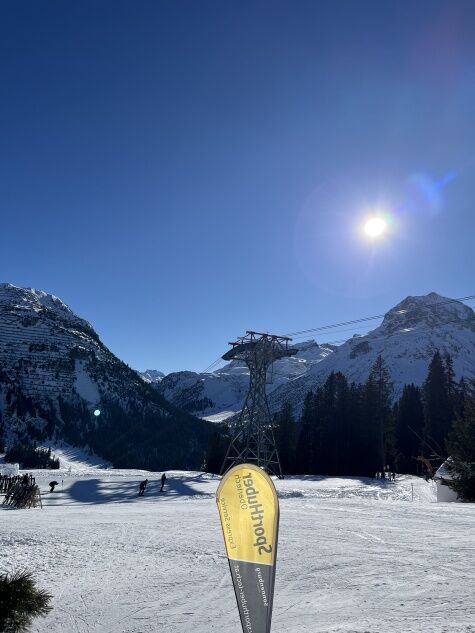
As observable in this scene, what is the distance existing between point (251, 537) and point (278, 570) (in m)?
5.72

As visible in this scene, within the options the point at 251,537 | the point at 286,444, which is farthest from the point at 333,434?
the point at 251,537

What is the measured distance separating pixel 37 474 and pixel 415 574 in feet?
151

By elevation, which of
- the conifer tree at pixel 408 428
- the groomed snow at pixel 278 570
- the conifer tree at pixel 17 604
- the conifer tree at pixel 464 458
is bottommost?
the groomed snow at pixel 278 570

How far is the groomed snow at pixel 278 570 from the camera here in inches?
279

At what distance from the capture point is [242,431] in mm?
42281

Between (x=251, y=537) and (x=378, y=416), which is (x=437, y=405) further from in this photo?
(x=251, y=537)

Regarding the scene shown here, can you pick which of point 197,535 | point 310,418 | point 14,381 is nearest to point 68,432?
point 14,381

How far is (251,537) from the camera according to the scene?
4867 millimetres

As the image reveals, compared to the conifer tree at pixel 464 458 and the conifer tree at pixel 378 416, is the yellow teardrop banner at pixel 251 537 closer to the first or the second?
the conifer tree at pixel 464 458

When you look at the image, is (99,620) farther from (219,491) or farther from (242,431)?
(242,431)

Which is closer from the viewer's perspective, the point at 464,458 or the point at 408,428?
the point at 464,458

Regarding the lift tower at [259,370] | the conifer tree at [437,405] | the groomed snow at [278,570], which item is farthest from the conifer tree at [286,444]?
the groomed snow at [278,570]

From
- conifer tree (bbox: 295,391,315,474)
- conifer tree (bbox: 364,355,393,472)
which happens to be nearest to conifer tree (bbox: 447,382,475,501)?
conifer tree (bbox: 364,355,393,472)

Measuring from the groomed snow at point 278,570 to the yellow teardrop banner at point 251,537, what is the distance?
7.89 feet
